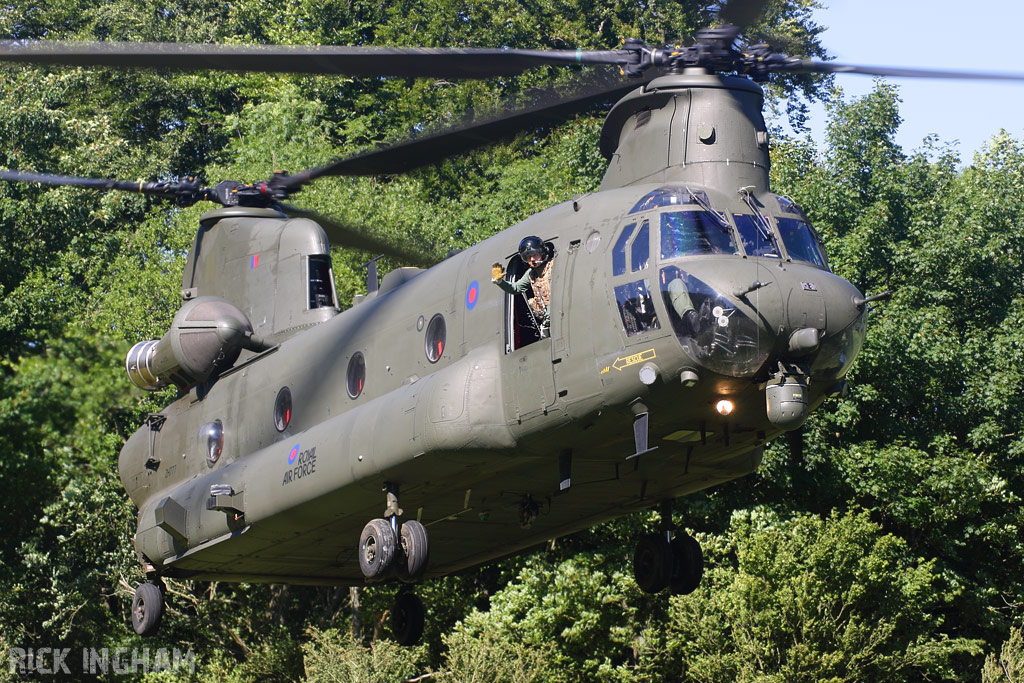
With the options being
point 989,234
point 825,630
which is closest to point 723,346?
point 825,630

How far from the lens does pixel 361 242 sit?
1728cm

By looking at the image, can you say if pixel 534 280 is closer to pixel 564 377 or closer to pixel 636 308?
pixel 564 377

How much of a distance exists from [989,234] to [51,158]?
22.7 metres

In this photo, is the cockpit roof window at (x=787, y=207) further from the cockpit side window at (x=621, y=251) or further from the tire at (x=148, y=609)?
the tire at (x=148, y=609)

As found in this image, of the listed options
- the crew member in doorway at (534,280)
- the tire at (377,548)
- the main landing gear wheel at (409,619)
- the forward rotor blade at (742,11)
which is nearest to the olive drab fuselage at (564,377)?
the crew member in doorway at (534,280)

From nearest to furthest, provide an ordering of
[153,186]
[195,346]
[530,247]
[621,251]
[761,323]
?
[761,323]
[621,251]
[530,247]
[195,346]
[153,186]

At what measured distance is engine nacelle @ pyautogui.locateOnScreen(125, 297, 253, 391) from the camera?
676 inches

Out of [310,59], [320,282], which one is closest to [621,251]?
[310,59]

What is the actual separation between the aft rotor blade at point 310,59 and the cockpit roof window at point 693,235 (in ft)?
5.93

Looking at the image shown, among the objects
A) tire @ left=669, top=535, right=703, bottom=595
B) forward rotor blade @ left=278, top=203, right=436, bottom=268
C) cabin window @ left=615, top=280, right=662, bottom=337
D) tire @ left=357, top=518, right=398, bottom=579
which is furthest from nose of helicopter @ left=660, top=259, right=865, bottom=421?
forward rotor blade @ left=278, top=203, right=436, bottom=268

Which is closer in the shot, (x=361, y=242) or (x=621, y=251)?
(x=621, y=251)

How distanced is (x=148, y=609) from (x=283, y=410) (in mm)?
4091

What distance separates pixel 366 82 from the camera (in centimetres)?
4478

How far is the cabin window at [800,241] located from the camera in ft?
38.5
